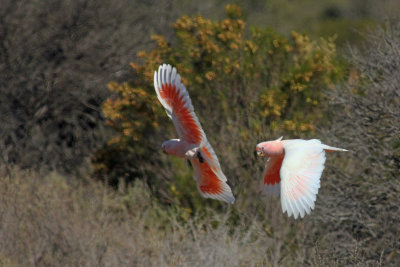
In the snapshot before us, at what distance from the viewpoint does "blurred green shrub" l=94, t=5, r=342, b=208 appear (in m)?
10.2

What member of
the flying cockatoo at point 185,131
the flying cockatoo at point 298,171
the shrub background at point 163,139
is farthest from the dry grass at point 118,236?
the flying cockatoo at point 185,131

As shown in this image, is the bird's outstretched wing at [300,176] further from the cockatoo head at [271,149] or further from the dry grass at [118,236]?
the dry grass at [118,236]

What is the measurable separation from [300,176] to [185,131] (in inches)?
41.1

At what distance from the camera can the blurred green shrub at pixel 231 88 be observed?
401 inches

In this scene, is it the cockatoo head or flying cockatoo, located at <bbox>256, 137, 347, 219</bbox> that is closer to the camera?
flying cockatoo, located at <bbox>256, 137, 347, 219</bbox>

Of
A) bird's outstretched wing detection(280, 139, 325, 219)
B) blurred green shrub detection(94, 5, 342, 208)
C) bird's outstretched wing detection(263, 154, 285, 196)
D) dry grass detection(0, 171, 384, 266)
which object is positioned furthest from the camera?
blurred green shrub detection(94, 5, 342, 208)

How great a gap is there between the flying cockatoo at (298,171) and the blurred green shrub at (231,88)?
11.8 ft

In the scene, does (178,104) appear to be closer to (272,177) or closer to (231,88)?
(272,177)

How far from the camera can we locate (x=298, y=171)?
19.1 feet

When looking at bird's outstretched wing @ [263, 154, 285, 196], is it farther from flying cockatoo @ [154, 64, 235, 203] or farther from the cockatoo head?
flying cockatoo @ [154, 64, 235, 203]

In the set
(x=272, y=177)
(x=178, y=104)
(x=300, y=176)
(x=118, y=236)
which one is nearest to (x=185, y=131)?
(x=178, y=104)

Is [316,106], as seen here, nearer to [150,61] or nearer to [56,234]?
[150,61]

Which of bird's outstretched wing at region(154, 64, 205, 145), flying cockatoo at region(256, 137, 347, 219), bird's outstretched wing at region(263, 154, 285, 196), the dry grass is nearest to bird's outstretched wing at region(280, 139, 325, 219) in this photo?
flying cockatoo at region(256, 137, 347, 219)

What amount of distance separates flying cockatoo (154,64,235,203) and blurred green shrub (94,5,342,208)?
358 cm
